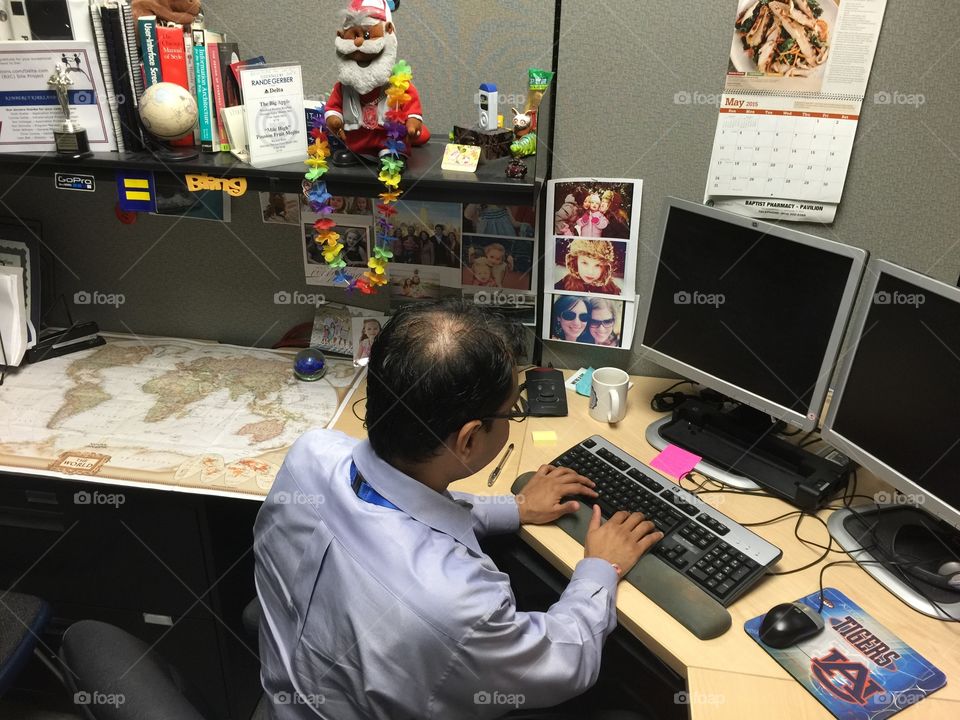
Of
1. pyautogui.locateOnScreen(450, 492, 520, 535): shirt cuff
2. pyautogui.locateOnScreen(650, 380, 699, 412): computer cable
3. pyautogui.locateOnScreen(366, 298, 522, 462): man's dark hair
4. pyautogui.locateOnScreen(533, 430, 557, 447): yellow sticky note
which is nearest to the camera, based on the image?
pyautogui.locateOnScreen(366, 298, 522, 462): man's dark hair

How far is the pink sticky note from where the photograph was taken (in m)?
1.41

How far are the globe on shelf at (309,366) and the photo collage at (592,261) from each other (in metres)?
0.51

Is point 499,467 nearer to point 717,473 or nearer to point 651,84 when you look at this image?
point 717,473

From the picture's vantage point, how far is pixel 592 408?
62.1 inches

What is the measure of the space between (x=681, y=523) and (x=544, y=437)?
357 millimetres

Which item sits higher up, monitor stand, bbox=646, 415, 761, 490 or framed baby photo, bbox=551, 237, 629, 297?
framed baby photo, bbox=551, 237, 629, 297

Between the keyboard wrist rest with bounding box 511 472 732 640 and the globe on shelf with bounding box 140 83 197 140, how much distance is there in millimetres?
1044

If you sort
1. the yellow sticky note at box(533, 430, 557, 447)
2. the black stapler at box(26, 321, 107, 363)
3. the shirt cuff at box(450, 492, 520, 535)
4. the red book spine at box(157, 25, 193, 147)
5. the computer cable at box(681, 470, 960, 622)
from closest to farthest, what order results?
the computer cable at box(681, 470, 960, 622) < the shirt cuff at box(450, 492, 520, 535) < the red book spine at box(157, 25, 193, 147) < the yellow sticky note at box(533, 430, 557, 447) < the black stapler at box(26, 321, 107, 363)

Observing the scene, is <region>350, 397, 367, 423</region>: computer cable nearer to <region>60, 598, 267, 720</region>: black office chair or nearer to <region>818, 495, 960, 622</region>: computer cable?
<region>60, 598, 267, 720</region>: black office chair

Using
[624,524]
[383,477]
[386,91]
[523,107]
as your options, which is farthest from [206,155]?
[624,524]

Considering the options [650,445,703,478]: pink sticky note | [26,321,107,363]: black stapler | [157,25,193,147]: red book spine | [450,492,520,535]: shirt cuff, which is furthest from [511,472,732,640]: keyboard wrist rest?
[26,321,107,363]: black stapler

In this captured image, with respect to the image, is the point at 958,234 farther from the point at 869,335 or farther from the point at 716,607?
the point at 716,607

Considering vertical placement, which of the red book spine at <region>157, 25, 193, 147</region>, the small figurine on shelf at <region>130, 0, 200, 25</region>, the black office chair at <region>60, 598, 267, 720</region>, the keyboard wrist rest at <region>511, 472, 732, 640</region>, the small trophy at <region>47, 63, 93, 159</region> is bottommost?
the keyboard wrist rest at <region>511, 472, 732, 640</region>

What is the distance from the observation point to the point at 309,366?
65.9 inches
